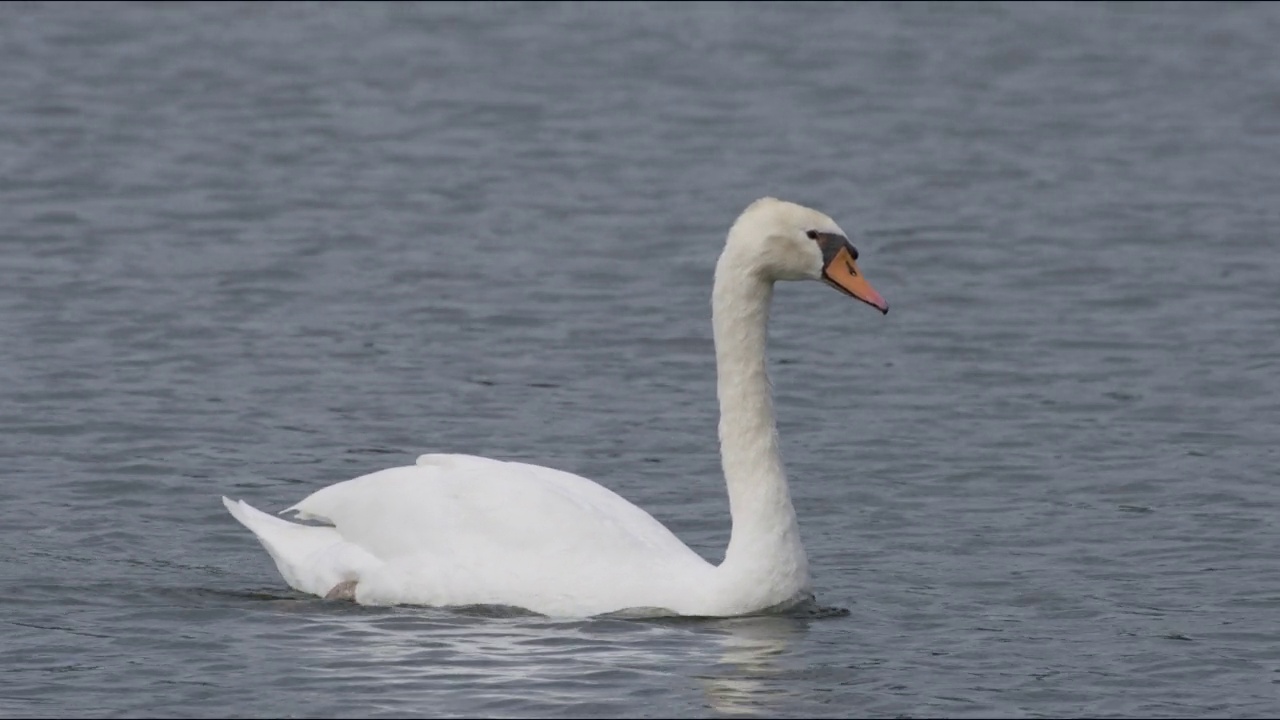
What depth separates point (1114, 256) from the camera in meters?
17.6

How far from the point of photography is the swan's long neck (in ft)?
33.7

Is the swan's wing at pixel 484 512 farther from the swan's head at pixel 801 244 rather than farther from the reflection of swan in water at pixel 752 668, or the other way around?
the swan's head at pixel 801 244

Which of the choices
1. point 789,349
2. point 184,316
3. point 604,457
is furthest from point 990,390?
point 184,316

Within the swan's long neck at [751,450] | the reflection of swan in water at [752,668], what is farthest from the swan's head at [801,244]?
the reflection of swan in water at [752,668]

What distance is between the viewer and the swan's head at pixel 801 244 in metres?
10.3

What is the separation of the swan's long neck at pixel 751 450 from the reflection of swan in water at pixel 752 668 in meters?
0.15

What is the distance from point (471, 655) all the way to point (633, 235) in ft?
28.8

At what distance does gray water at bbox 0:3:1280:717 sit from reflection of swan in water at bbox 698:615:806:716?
0.02m

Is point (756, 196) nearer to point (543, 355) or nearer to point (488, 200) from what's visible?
point (488, 200)

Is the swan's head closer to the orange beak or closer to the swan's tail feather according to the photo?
the orange beak

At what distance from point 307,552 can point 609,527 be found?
140 cm

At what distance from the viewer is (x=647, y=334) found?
1571cm

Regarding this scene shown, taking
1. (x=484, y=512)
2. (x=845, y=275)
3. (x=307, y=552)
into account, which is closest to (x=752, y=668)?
(x=484, y=512)

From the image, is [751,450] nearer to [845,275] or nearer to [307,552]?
[845,275]
